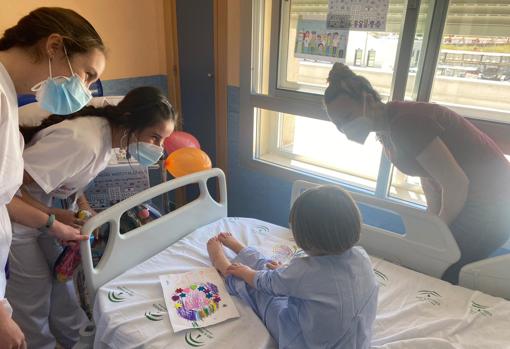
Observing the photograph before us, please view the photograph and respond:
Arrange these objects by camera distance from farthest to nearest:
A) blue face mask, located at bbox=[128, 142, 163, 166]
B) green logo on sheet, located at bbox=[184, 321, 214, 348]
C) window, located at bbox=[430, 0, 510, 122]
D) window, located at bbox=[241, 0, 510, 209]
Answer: window, located at bbox=[241, 0, 510, 209], window, located at bbox=[430, 0, 510, 122], blue face mask, located at bbox=[128, 142, 163, 166], green logo on sheet, located at bbox=[184, 321, 214, 348]

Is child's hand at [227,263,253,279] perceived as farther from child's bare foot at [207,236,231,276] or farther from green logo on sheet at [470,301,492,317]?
green logo on sheet at [470,301,492,317]

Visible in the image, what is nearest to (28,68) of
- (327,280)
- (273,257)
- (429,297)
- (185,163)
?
(327,280)

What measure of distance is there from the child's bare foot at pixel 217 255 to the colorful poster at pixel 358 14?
149 centimetres

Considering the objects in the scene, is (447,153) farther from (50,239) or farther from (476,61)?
(50,239)

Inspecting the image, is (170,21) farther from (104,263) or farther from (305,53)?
(104,263)

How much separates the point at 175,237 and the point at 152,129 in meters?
0.56

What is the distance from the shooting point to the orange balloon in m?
2.41

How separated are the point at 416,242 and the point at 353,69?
45.9 inches

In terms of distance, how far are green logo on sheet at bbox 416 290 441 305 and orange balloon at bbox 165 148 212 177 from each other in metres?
1.46

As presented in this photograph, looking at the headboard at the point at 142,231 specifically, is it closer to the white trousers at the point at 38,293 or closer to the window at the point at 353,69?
the white trousers at the point at 38,293

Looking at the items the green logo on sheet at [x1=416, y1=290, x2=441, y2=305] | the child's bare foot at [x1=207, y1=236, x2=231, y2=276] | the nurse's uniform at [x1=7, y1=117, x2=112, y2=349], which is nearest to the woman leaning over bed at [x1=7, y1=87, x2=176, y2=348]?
the nurse's uniform at [x1=7, y1=117, x2=112, y2=349]

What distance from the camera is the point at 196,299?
56.5 inches

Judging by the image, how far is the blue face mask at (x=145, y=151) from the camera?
168 cm

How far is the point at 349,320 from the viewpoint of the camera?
1146 millimetres
